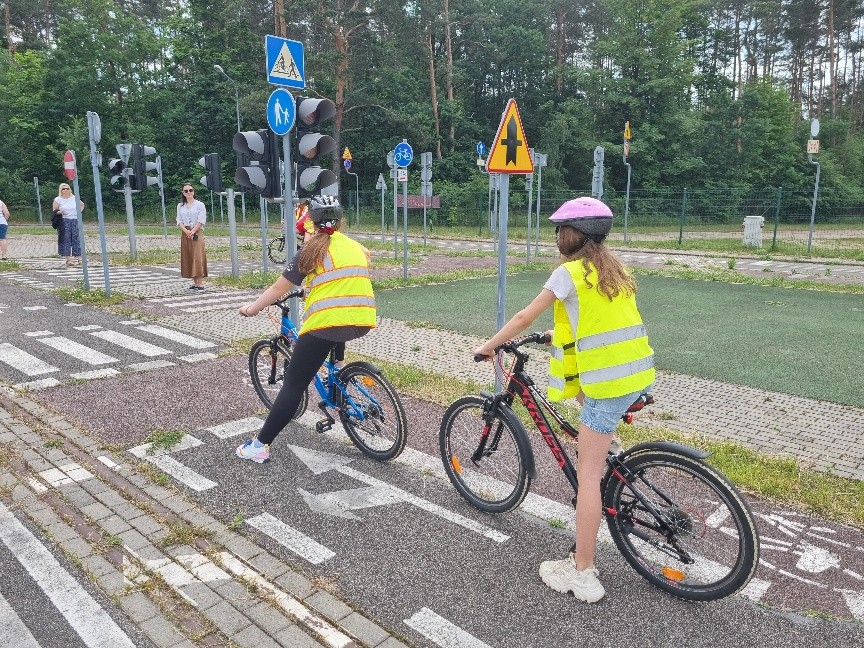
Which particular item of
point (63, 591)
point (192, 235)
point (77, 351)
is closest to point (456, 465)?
point (63, 591)

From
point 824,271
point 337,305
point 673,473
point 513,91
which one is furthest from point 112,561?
point 513,91

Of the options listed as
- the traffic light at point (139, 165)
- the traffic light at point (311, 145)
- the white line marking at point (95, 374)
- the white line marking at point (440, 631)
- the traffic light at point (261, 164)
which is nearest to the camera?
the white line marking at point (440, 631)

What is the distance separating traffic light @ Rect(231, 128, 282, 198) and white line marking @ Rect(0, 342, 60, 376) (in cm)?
294

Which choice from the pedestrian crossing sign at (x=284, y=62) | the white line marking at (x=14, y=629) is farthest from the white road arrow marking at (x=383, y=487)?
the pedestrian crossing sign at (x=284, y=62)

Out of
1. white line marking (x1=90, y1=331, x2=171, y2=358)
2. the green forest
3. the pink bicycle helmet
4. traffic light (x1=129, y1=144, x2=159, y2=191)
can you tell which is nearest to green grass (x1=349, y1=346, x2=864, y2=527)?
the pink bicycle helmet

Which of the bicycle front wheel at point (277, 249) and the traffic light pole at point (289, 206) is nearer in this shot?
the traffic light pole at point (289, 206)

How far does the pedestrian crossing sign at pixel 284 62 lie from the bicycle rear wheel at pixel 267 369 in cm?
265

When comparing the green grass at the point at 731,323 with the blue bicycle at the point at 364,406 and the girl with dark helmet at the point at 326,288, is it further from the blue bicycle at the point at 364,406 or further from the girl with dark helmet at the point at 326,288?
the girl with dark helmet at the point at 326,288

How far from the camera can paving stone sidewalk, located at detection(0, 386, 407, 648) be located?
3.10m

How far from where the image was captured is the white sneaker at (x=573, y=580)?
3.30 meters

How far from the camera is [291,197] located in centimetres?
714

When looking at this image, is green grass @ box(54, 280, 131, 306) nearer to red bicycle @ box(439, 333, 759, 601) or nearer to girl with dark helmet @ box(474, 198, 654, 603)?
red bicycle @ box(439, 333, 759, 601)

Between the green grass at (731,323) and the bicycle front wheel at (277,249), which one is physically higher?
the bicycle front wheel at (277,249)

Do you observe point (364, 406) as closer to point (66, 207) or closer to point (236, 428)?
point (236, 428)
